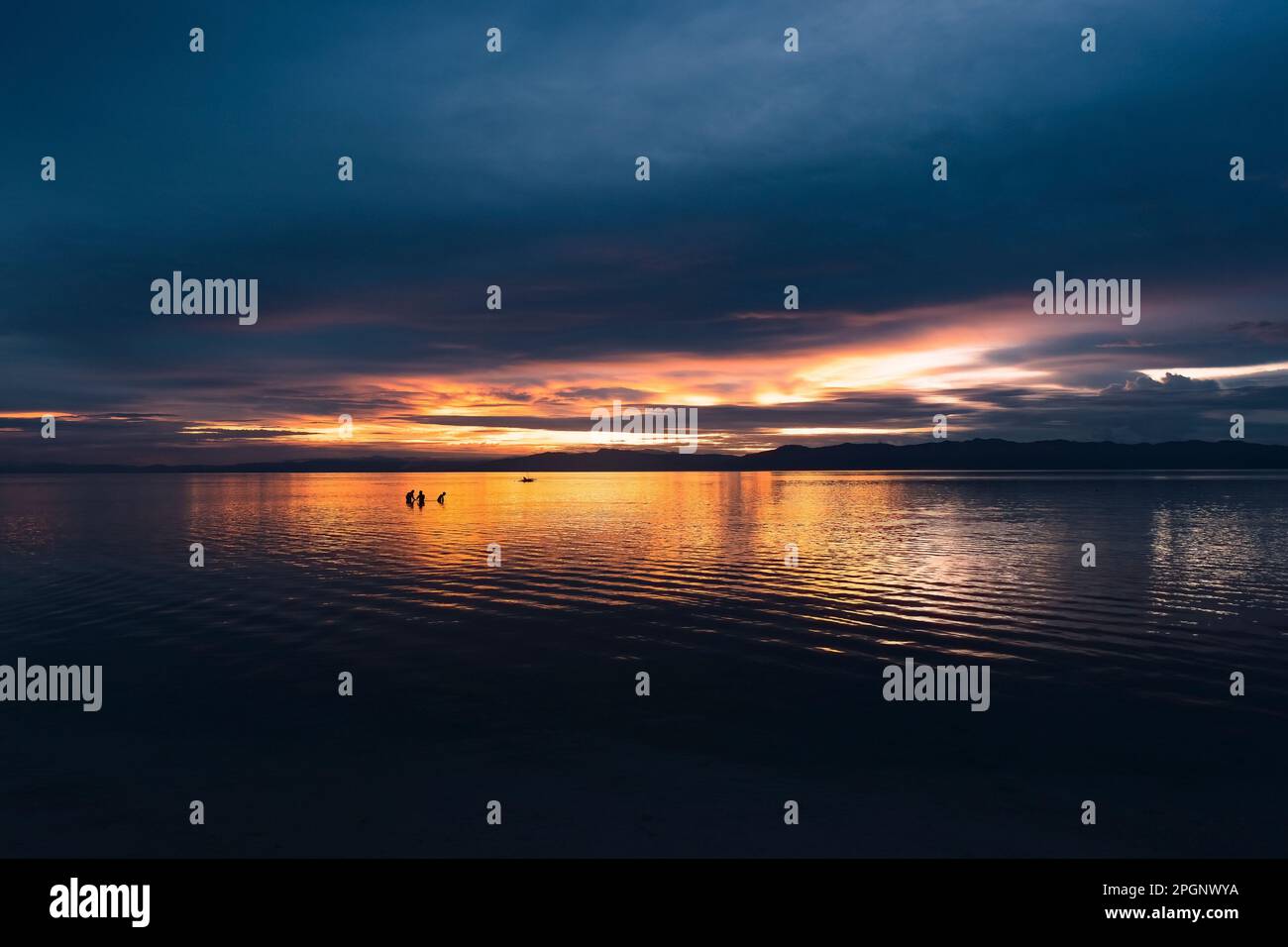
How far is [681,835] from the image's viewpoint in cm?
1078

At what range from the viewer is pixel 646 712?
1633 cm

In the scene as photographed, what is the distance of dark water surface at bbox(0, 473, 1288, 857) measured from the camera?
1108 cm

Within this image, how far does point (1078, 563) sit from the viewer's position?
122ft

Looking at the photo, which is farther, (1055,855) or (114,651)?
(114,651)

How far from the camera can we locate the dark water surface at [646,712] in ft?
36.3

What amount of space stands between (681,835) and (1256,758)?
10947 millimetres
